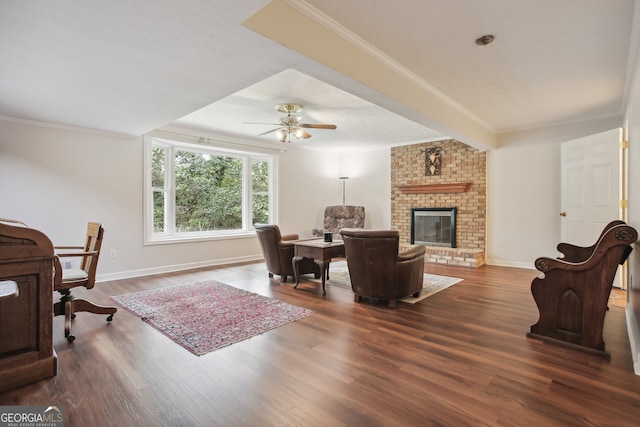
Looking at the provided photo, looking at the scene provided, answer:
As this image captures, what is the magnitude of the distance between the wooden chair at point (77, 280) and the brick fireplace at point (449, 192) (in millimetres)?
5479

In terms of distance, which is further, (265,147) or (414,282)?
(265,147)

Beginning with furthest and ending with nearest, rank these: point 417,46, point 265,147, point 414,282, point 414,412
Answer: point 265,147
point 414,282
point 417,46
point 414,412

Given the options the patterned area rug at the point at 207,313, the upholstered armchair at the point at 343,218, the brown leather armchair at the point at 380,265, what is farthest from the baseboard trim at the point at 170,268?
the brown leather armchair at the point at 380,265

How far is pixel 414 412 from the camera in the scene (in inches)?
64.4

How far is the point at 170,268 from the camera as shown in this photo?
5305 mm

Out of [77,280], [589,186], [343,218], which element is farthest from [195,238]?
[589,186]

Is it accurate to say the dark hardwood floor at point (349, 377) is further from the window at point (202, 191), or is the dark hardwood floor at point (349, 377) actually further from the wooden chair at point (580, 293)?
the window at point (202, 191)

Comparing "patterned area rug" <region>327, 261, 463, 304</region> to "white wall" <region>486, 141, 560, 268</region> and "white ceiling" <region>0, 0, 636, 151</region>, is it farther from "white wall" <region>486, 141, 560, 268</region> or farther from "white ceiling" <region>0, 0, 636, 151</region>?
"white ceiling" <region>0, 0, 636, 151</region>

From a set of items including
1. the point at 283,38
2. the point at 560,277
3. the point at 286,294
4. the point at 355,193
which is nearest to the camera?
the point at 283,38

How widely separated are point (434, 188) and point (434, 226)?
2.70 feet

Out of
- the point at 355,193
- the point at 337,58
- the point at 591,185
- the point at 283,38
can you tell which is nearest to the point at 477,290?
the point at 591,185

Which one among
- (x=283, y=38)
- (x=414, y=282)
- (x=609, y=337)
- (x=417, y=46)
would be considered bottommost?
(x=609, y=337)

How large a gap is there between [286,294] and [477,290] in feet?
8.29

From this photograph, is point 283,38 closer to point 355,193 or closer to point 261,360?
point 261,360
